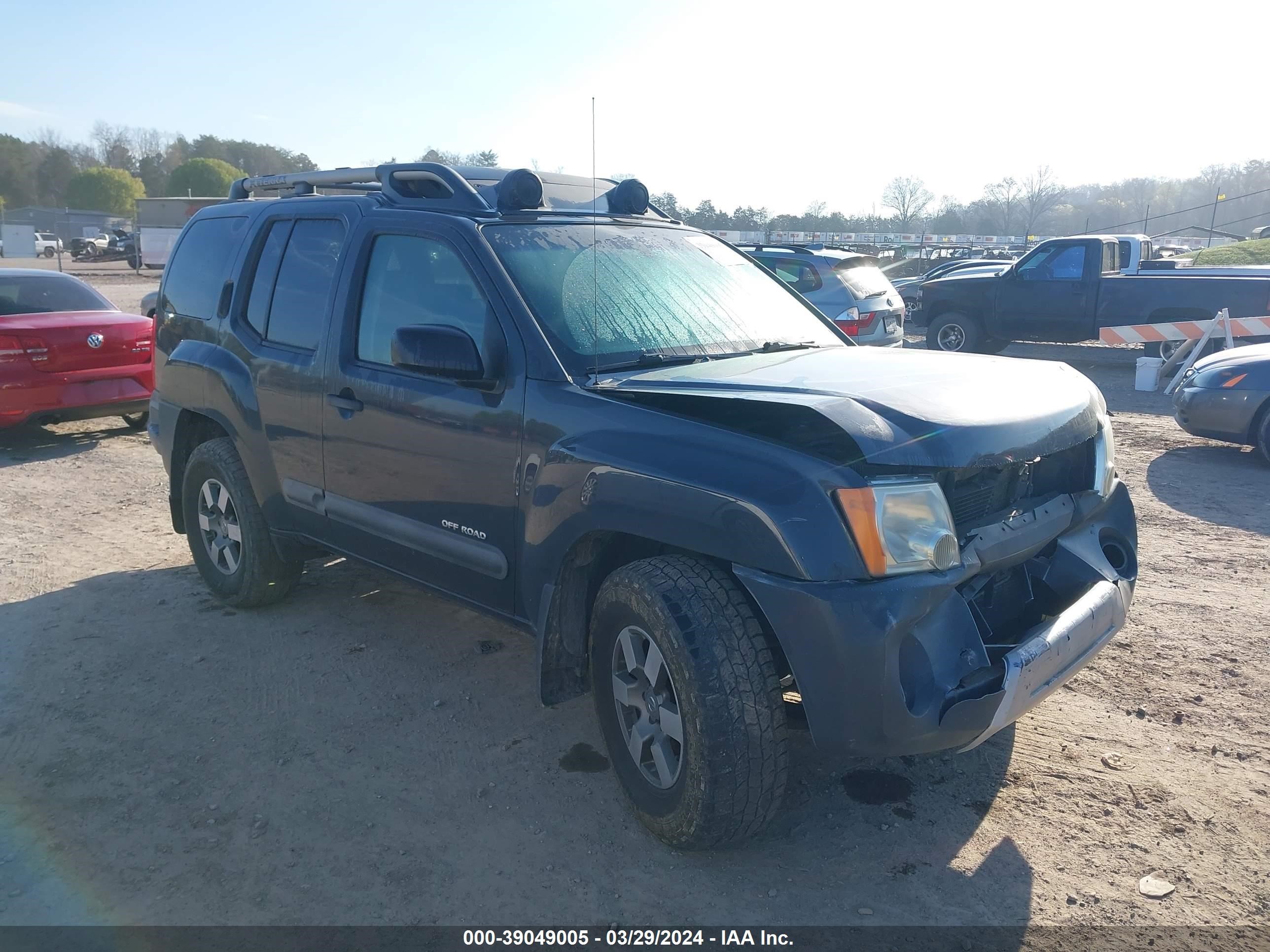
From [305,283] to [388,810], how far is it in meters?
2.39

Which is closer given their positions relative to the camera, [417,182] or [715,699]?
[715,699]

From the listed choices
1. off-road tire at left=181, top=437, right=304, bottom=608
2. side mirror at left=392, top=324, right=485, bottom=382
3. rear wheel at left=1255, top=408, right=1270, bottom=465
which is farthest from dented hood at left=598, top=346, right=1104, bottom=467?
rear wheel at left=1255, top=408, right=1270, bottom=465

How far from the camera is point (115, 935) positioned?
2742 mm

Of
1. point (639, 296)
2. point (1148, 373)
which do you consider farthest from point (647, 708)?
point (1148, 373)

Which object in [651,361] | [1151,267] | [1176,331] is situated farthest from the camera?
[1151,267]

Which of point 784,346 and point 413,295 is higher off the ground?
point 413,295

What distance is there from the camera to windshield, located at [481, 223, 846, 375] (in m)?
3.54

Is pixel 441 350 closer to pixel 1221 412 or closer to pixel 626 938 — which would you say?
pixel 626 938

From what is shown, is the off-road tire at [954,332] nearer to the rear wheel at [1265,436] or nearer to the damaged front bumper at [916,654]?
the rear wheel at [1265,436]

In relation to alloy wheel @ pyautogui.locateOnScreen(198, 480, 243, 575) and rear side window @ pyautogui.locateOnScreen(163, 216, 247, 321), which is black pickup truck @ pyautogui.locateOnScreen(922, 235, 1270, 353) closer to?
rear side window @ pyautogui.locateOnScreen(163, 216, 247, 321)

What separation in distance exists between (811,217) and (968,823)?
1968 inches

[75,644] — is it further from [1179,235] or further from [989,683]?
[1179,235]

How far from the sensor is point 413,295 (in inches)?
154

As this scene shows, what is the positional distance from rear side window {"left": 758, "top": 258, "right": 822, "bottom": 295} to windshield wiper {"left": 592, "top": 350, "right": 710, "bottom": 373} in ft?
25.2
